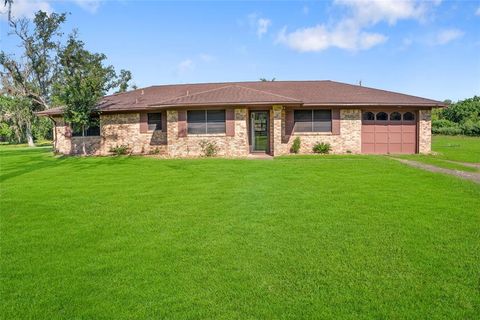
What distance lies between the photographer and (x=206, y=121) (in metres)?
18.3

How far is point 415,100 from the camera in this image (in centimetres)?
1964

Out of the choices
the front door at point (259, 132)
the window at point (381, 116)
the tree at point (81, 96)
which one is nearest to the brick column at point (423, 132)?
the window at point (381, 116)

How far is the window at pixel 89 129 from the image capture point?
834 inches

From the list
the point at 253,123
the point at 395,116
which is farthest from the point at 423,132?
the point at 253,123

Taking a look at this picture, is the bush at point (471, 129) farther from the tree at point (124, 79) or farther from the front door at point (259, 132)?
the tree at point (124, 79)

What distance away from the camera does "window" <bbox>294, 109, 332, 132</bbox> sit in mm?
19562

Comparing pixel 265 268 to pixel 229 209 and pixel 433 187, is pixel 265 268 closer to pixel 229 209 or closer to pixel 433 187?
pixel 229 209

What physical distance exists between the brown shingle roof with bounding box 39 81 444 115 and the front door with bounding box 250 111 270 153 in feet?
4.97

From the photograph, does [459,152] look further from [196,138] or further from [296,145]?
[196,138]

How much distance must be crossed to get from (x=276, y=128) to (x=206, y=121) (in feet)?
11.7

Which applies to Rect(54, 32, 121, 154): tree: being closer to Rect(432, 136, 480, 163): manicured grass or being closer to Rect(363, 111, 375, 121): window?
Rect(363, 111, 375, 121): window

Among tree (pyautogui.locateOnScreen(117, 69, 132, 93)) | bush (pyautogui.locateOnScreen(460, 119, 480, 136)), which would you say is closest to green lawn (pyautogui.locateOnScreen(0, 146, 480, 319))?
tree (pyautogui.locateOnScreen(117, 69, 132, 93))

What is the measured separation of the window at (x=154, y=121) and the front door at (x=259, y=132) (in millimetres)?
5232

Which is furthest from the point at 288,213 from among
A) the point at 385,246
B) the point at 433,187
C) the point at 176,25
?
the point at 176,25
